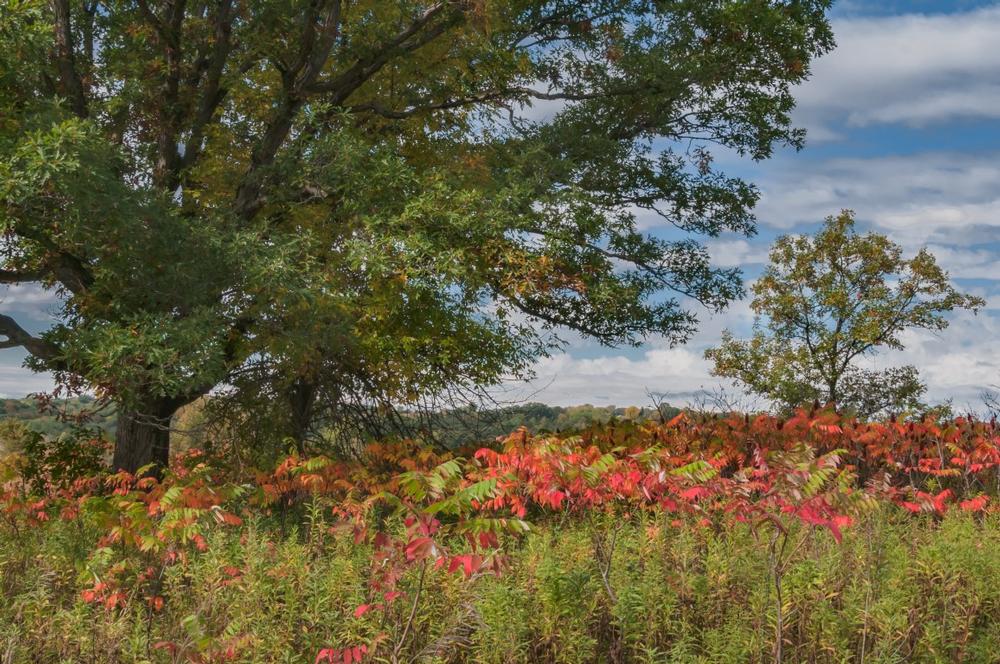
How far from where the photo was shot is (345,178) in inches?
494

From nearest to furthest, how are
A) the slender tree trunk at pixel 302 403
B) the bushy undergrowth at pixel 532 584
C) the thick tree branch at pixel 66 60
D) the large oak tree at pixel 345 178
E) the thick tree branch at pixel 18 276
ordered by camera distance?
the bushy undergrowth at pixel 532 584, the large oak tree at pixel 345 178, the thick tree branch at pixel 66 60, the thick tree branch at pixel 18 276, the slender tree trunk at pixel 302 403

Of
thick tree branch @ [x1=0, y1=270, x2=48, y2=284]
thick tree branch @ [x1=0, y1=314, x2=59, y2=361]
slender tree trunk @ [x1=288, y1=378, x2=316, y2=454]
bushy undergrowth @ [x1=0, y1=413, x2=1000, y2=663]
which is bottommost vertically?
bushy undergrowth @ [x1=0, y1=413, x2=1000, y2=663]

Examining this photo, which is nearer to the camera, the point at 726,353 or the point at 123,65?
the point at 123,65

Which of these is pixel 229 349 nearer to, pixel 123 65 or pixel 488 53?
pixel 123 65

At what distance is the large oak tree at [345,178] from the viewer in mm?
10641

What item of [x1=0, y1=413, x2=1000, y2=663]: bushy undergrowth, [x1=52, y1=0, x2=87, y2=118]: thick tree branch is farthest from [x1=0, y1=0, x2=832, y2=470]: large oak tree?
[x1=0, y1=413, x2=1000, y2=663]: bushy undergrowth

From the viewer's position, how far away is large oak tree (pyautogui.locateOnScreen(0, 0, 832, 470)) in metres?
10.6

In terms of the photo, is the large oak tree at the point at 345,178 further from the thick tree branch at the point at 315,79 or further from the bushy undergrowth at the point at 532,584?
the bushy undergrowth at the point at 532,584

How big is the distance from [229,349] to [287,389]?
4.82 ft

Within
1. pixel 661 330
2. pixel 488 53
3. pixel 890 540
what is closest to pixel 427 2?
pixel 488 53

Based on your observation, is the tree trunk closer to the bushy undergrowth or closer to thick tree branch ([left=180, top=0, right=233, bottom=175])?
thick tree branch ([left=180, top=0, right=233, bottom=175])

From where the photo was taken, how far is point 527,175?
45.4ft

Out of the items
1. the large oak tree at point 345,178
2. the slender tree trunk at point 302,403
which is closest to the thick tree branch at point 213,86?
the large oak tree at point 345,178

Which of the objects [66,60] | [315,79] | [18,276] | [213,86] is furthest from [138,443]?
[315,79]
